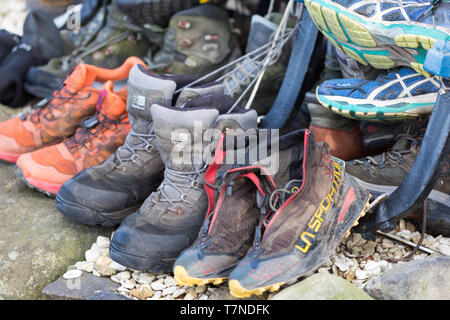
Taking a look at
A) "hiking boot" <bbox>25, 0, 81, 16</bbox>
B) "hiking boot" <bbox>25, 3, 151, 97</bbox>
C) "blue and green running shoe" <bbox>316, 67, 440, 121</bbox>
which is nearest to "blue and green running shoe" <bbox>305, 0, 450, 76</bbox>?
"blue and green running shoe" <bbox>316, 67, 440, 121</bbox>

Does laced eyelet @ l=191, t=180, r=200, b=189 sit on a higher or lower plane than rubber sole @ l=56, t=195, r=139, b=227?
higher

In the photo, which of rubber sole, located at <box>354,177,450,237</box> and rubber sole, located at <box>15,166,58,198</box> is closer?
rubber sole, located at <box>354,177,450,237</box>

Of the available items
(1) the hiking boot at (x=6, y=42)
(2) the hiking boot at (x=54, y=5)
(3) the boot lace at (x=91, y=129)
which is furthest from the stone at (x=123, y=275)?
(2) the hiking boot at (x=54, y=5)

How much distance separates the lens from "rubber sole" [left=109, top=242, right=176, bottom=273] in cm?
144

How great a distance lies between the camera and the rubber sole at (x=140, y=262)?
1437 mm

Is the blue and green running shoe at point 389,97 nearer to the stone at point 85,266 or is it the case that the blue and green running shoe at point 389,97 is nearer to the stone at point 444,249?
the stone at point 444,249

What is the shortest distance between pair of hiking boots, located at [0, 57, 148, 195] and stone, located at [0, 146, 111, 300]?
11cm

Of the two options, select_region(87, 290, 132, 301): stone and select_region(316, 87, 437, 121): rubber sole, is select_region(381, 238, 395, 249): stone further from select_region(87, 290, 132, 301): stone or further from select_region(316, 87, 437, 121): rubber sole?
select_region(87, 290, 132, 301): stone

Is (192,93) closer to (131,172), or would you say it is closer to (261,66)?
(131,172)

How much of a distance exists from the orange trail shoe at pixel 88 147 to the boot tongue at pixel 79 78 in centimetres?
12

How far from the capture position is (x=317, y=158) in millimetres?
1408
